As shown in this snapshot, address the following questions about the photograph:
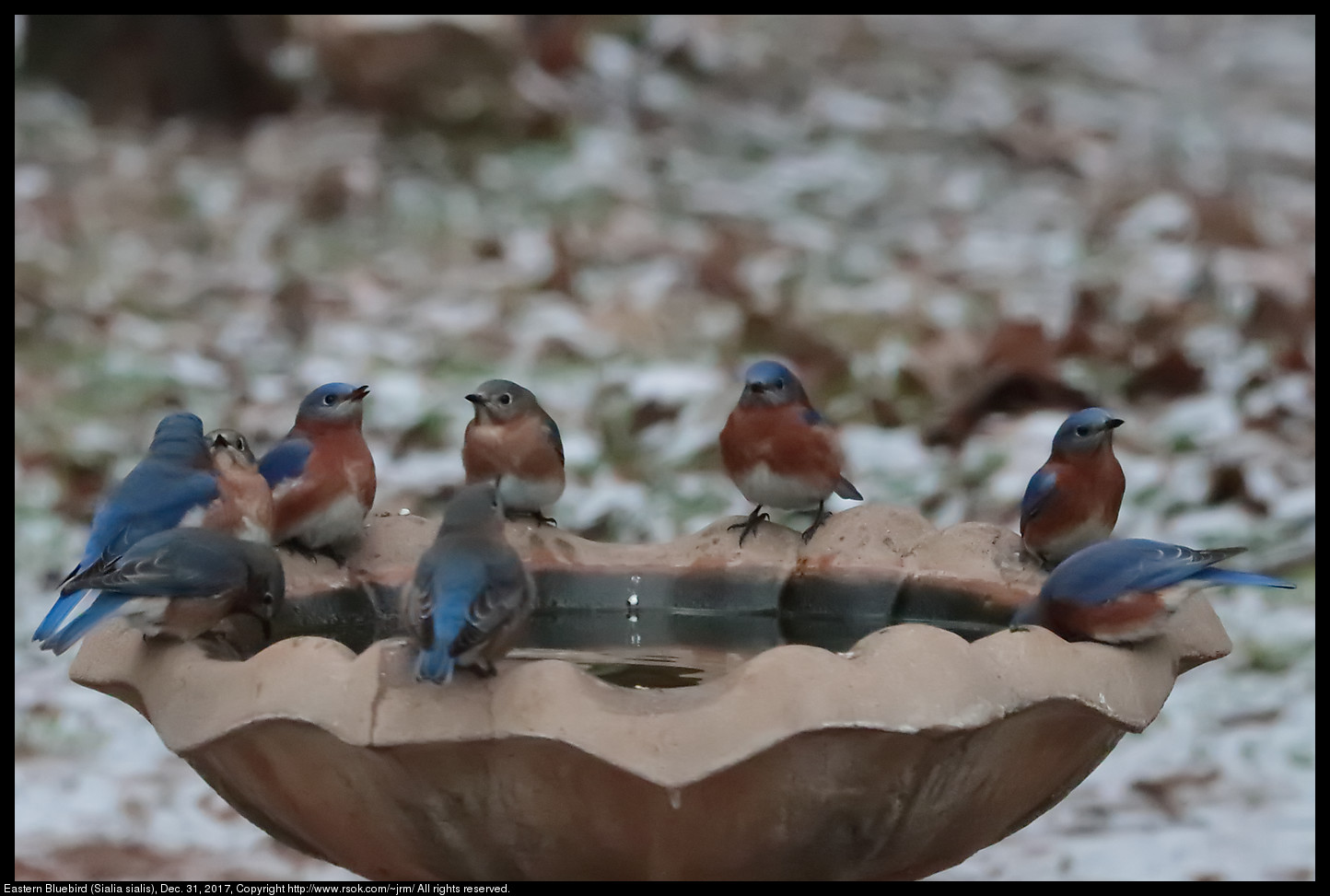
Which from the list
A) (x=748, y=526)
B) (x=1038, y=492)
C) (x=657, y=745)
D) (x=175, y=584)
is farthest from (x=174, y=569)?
(x=1038, y=492)

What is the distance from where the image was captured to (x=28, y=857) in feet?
11.3

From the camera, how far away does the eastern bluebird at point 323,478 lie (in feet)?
8.87

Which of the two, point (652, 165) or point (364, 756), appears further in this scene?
point (652, 165)

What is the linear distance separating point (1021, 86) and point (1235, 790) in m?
6.22

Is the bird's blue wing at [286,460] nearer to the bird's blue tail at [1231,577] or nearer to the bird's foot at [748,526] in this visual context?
the bird's foot at [748,526]

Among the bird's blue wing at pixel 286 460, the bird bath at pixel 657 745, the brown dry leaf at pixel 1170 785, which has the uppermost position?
the bird's blue wing at pixel 286 460

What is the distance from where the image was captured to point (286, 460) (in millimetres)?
2729

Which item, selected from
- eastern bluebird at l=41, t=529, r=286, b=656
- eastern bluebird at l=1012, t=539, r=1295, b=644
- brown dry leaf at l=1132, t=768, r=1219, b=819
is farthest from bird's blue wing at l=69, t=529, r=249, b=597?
brown dry leaf at l=1132, t=768, r=1219, b=819

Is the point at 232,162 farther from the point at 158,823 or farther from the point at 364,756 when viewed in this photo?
the point at 364,756

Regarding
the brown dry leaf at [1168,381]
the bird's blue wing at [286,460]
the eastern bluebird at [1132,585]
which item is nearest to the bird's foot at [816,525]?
the eastern bluebird at [1132,585]

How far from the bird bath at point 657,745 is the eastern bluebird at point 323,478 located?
0.18m

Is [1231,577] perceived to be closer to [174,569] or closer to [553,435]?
[553,435]

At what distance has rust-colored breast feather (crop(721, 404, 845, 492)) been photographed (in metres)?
2.87
